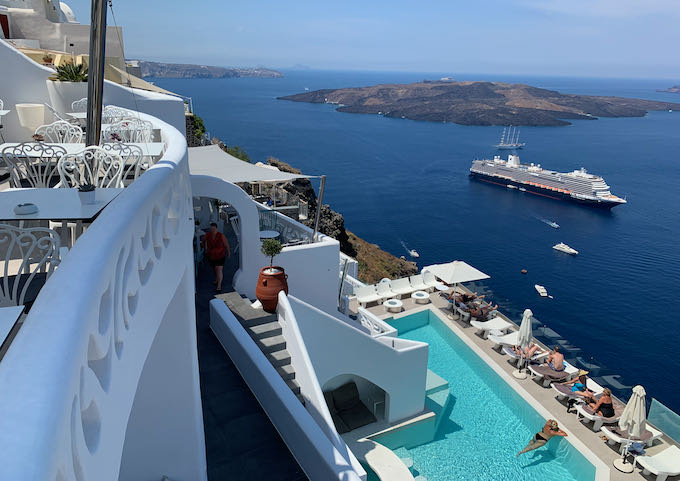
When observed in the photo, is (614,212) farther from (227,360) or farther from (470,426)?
(227,360)

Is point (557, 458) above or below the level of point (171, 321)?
below

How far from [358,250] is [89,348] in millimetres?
32110

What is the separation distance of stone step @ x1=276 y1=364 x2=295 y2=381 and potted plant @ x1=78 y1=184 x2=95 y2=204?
4.73 meters

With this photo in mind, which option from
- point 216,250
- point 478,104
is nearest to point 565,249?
point 216,250

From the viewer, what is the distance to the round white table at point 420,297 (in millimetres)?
15812

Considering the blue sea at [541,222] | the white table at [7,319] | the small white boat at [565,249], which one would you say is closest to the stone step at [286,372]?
the white table at [7,319]

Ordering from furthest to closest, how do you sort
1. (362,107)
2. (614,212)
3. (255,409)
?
(362,107), (614,212), (255,409)

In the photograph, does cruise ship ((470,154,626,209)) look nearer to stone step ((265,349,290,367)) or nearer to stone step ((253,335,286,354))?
stone step ((253,335,286,354))

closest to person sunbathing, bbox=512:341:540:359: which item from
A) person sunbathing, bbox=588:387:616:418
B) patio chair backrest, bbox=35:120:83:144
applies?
person sunbathing, bbox=588:387:616:418

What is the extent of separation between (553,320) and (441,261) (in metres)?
10.9

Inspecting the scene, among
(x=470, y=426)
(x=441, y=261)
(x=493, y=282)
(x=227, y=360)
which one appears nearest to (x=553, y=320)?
(x=493, y=282)

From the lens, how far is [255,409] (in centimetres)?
631

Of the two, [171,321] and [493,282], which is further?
[493,282]

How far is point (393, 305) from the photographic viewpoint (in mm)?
15039
